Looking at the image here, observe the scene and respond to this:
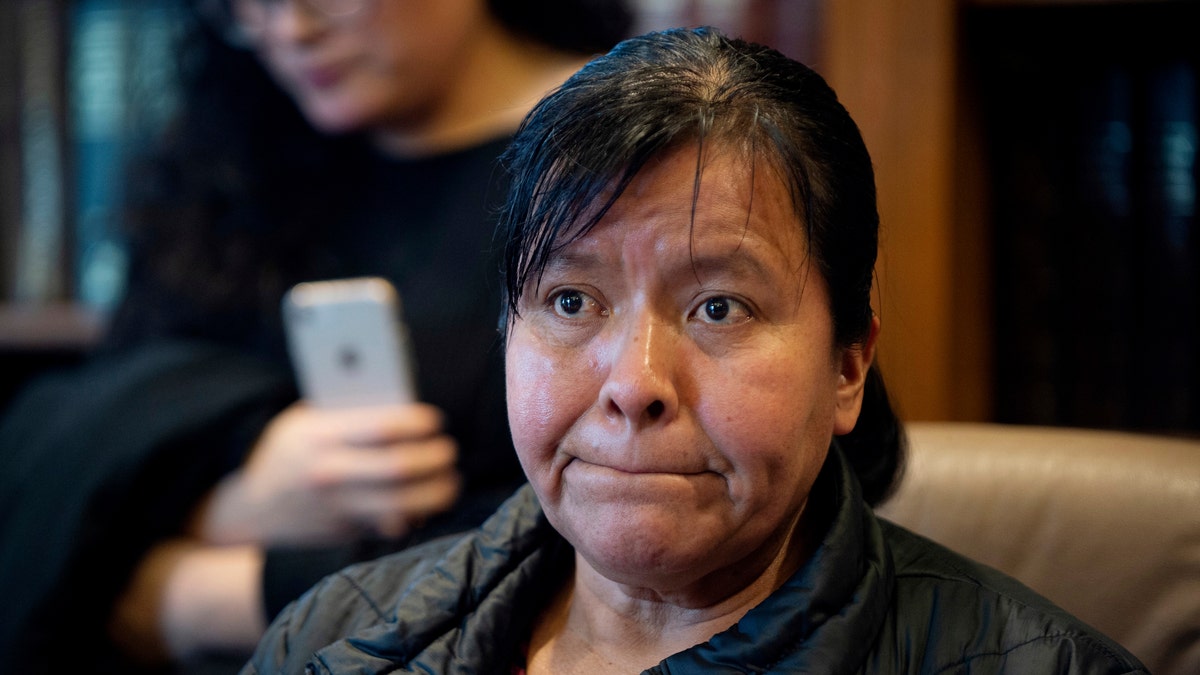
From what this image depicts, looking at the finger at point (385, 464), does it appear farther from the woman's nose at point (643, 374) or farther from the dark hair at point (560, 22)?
the woman's nose at point (643, 374)

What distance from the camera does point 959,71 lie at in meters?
1.75

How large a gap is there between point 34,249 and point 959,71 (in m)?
2.08

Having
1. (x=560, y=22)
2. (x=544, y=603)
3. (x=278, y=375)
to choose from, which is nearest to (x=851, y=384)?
(x=544, y=603)

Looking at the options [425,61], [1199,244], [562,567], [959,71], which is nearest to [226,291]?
[425,61]

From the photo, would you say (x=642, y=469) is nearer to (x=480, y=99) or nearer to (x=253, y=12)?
(x=480, y=99)

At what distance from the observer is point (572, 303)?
2.83ft

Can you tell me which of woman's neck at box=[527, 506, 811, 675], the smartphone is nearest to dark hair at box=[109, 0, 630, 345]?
the smartphone

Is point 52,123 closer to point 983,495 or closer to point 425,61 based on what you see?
point 425,61

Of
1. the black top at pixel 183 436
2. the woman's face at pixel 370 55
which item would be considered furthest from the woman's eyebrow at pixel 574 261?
the woman's face at pixel 370 55

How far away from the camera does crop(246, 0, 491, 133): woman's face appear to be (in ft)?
5.62

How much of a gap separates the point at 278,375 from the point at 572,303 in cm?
95

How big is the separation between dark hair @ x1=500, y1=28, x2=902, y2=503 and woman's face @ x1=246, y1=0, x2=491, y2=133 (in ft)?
2.95

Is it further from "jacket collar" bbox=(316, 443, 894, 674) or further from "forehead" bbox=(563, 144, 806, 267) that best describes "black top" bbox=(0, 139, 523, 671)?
"forehead" bbox=(563, 144, 806, 267)

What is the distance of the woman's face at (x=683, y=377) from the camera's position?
809 millimetres
